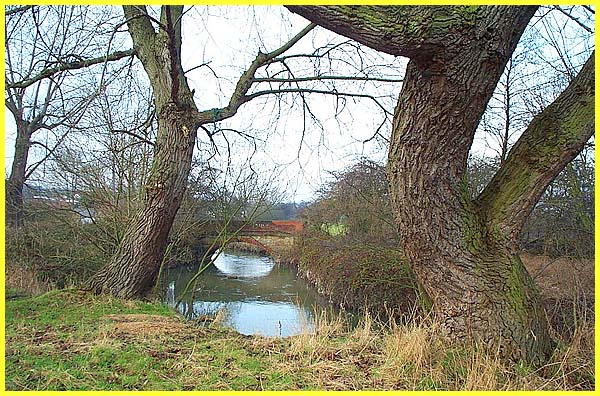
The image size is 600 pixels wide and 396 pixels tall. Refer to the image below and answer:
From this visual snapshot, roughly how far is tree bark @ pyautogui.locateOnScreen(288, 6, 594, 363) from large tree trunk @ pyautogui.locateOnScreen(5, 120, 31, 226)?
809cm

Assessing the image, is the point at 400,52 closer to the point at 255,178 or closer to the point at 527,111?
the point at 255,178

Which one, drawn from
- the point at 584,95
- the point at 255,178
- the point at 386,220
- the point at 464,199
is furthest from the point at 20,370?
the point at 386,220

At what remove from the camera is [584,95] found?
3.09m

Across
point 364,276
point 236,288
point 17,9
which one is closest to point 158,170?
point 17,9

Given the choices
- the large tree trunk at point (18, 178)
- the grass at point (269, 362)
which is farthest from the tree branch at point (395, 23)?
the large tree trunk at point (18, 178)

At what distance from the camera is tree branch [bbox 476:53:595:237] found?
10.1ft

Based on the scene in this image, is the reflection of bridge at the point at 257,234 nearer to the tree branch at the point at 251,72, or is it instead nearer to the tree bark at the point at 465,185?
the tree branch at the point at 251,72

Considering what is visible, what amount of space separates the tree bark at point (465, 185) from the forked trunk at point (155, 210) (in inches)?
119

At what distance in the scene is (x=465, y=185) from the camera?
3.25 metres

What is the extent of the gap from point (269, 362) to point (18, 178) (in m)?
8.70

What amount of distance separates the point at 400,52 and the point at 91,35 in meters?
2.92

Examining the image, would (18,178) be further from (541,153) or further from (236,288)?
(541,153)

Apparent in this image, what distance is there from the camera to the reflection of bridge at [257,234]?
7.88 meters

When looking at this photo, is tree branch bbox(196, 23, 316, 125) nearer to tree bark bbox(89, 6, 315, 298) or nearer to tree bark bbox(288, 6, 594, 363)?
tree bark bbox(89, 6, 315, 298)
